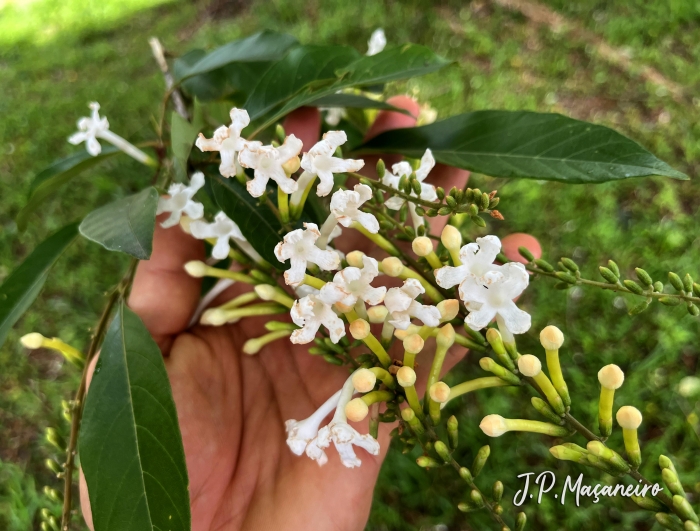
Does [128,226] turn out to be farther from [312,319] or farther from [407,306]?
[407,306]

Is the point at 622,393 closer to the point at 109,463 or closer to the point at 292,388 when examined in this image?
the point at 292,388

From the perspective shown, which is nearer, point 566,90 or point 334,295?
point 334,295

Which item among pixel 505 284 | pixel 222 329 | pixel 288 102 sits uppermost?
pixel 288 102

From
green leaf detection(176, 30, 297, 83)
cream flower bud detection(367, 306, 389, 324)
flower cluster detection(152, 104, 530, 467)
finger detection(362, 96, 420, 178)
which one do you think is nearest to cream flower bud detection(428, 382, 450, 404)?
flower cluster detection(152, 104, 530, 467)

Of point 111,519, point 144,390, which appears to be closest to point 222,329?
point 144,390

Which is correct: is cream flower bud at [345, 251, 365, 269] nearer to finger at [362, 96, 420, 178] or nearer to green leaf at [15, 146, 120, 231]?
finger at [362, 96, 420, 178]

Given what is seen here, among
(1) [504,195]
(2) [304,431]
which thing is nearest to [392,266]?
(2) [304,431]
